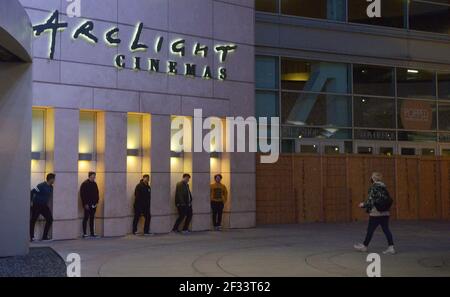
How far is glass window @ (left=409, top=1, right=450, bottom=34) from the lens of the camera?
86.1ft

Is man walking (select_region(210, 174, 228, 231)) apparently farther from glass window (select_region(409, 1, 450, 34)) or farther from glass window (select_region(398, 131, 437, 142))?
glass window (select_region(409, 1, 450, 34))

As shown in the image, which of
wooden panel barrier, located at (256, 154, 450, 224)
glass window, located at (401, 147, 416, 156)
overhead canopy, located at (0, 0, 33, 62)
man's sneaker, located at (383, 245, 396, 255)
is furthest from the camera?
glass window, located at (401, 147, 416, 156)

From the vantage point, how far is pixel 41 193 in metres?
16.5

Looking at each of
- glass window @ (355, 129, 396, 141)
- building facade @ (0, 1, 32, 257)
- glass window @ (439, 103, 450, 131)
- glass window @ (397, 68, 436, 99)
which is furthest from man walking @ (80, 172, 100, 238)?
glass window @ (439, 103, 450, 131)

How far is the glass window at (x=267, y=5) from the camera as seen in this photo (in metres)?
23.4

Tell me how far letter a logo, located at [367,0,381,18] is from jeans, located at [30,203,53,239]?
1472cm

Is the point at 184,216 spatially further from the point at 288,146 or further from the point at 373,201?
the point at 373,201

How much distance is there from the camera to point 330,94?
24.5m

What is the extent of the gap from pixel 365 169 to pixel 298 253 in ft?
35.1

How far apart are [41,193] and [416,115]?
619 inches

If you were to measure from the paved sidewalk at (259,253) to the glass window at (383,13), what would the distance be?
8885 mm
